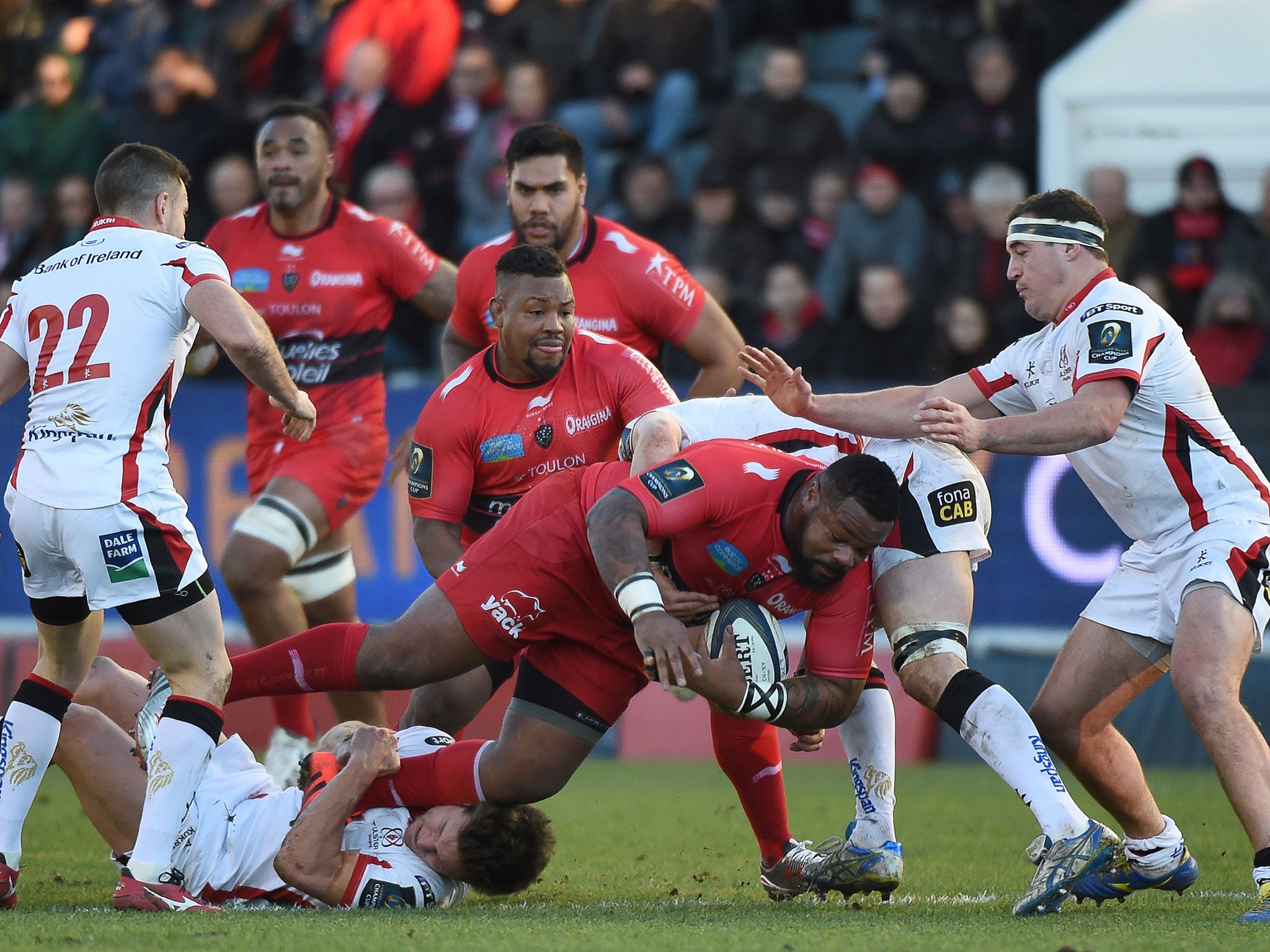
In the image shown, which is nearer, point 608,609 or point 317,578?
point 608,609

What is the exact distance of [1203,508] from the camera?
586cm

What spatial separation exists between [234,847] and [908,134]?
8710 mm

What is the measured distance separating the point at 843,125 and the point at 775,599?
8.35 metres

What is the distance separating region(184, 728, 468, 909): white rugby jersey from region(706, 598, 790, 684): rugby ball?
1304 millimetres

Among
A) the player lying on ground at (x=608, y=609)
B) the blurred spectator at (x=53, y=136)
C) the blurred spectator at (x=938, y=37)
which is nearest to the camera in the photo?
the player lying on ground at (x=608, y=609)

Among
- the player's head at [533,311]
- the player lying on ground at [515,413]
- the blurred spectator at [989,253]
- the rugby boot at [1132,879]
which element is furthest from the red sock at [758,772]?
the blurred spectator at [989,253]

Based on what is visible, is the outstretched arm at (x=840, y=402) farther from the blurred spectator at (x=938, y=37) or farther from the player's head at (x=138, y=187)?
the blurred spectator at (x=938, y=37)

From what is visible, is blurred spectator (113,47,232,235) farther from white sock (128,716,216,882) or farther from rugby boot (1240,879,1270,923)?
rugby boot (1240,879,1270,923)

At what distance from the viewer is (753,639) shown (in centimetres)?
555

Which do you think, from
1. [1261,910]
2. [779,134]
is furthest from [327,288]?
[779,134]

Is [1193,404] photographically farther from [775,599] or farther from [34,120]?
[34,120]

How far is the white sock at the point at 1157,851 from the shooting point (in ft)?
19.4

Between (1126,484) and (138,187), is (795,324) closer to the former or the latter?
(1126,484)

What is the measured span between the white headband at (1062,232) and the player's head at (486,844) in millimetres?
2844
